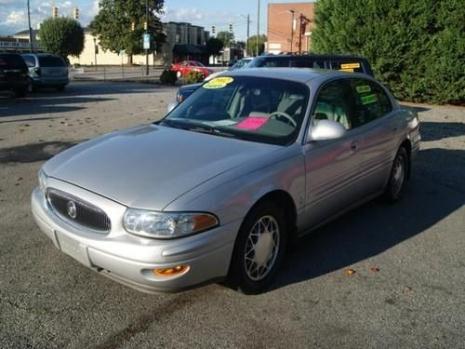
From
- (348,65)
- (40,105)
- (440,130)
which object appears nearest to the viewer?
(348,65)

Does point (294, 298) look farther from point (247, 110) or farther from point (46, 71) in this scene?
point (46, 71)

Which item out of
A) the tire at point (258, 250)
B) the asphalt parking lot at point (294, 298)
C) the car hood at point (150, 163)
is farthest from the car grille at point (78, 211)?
the tire at point (258, 250)

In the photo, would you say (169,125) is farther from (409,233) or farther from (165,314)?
(409,233)

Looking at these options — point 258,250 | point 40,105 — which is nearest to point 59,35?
Result: point 40,105

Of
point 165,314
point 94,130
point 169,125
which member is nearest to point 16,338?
point 165,314

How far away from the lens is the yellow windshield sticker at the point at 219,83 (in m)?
4.94

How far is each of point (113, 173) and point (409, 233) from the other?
316 centimetres

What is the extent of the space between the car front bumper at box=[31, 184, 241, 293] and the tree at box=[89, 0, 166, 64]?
6852 centimetres

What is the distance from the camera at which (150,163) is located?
3.67 metres

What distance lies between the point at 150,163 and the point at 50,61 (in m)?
20.1

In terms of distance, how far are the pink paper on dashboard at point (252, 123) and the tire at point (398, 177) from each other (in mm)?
2160

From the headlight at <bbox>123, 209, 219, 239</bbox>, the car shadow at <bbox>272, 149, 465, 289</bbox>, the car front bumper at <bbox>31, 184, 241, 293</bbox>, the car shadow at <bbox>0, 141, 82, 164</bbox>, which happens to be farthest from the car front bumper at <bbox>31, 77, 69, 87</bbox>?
the headlight at <bbox>123, 209, 219, 239</bbox>

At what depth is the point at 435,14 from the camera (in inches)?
697

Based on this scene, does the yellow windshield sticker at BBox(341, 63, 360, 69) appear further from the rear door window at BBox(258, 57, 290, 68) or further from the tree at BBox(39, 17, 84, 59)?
the tree at BBox(39, 17, 84, 59)
